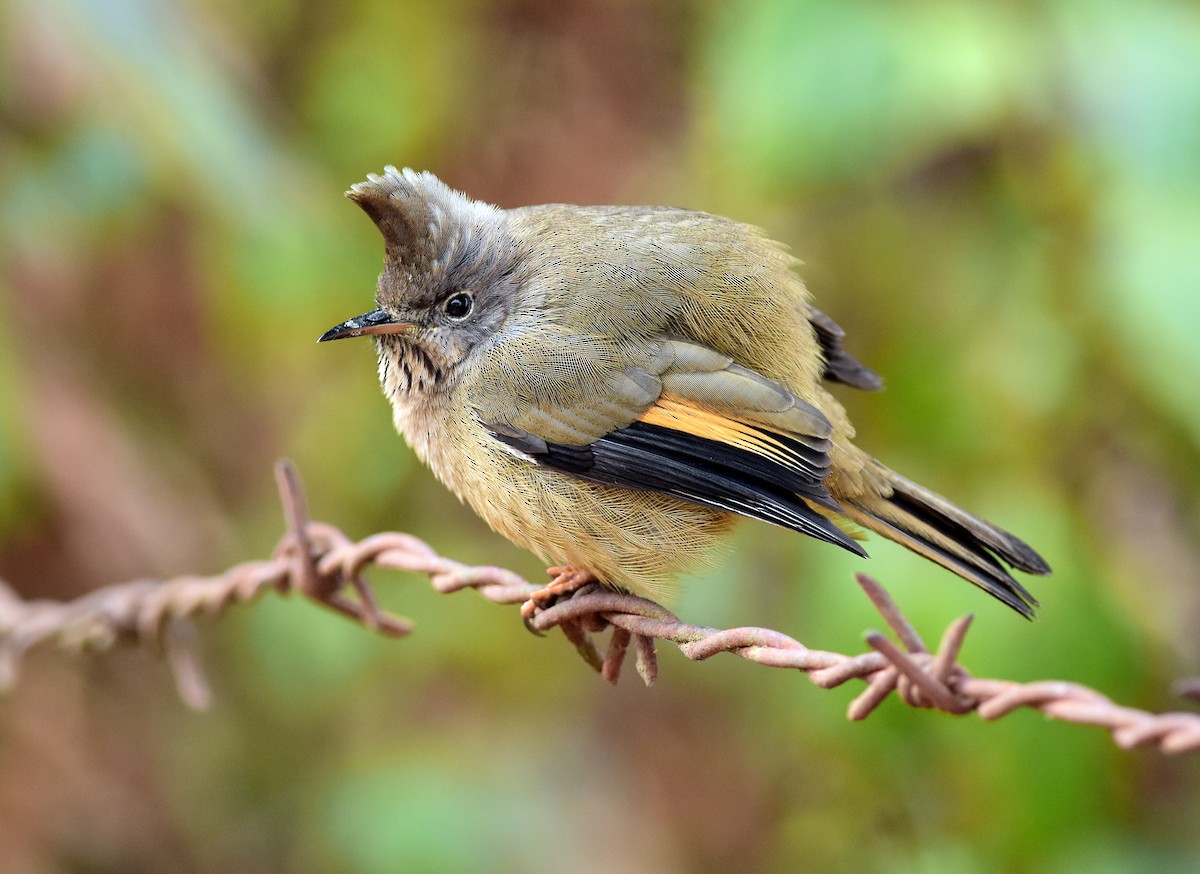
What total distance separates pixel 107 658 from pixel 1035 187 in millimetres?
3852

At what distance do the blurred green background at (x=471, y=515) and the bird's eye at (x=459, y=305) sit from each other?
2.65 feet

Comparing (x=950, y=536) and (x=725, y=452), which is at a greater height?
(x=725, y=452)

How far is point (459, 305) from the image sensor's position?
3354mm

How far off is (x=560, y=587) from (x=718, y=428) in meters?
0.48

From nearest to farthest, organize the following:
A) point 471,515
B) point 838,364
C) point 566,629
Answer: point 566,629 < point 838,364 < point 471,515

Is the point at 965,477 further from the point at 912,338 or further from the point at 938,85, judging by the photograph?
the point at 938,85

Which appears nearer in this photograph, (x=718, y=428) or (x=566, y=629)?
(x=566, y=629)

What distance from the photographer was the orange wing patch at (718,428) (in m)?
2.82

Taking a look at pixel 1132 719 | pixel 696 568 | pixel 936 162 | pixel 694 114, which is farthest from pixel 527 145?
pixel 1132 719

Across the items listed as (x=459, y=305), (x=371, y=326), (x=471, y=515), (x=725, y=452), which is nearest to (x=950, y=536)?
(x=725, y=452)

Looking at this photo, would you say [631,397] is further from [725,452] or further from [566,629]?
[566,629]

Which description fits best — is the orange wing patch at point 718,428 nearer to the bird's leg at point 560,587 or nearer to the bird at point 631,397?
the bird at point 631,397

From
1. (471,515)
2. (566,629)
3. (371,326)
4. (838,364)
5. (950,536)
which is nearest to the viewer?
(566,629)

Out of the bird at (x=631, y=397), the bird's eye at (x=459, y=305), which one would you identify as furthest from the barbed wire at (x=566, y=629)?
the bird's eye at (x=459, y=305)
